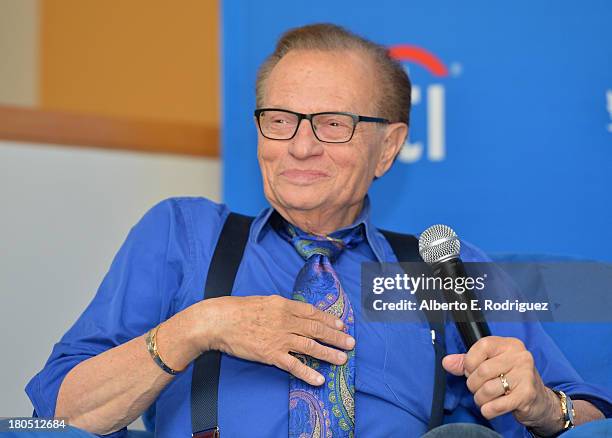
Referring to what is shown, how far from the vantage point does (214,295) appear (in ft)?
5.90

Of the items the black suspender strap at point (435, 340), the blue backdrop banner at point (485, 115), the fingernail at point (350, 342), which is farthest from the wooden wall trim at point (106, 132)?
the fingernail at point (350, 342)

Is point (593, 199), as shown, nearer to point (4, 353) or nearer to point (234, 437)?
point (234, 437)

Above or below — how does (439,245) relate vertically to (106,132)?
below

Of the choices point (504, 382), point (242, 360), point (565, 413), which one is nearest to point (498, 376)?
point (504, 382)

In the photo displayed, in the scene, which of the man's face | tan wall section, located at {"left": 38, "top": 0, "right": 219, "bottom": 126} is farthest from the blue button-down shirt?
tan wall section, located at {"left": 38, "top": 0, "right": 219, "bottom": 126}

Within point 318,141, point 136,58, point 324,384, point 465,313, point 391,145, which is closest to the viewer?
point 465,313

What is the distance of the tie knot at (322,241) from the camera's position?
75.1 inches

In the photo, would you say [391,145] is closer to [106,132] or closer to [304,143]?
[304,143]

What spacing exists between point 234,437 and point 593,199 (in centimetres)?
137

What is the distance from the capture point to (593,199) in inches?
100

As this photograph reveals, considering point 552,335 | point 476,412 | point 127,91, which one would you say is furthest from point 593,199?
point 127,91

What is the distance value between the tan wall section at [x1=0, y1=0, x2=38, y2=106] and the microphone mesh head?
338 centimetres

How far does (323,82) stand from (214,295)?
52 cm

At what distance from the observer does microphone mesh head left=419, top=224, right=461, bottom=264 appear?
1554 mm
